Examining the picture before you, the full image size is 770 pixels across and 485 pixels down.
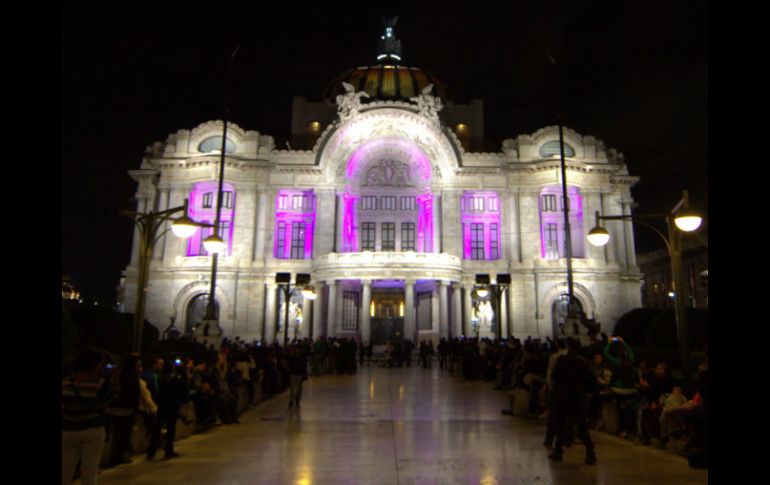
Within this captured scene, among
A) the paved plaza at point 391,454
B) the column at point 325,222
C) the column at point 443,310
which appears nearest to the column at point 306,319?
the column at point 325,222

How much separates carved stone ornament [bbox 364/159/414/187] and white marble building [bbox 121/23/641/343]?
138 mm

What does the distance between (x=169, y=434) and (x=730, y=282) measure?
9.67 meters

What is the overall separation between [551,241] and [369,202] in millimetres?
17595

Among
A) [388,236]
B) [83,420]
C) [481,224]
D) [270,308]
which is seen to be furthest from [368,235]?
[83,420]

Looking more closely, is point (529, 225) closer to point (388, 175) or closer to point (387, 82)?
point (388, 175)

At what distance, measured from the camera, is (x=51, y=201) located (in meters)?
3.27

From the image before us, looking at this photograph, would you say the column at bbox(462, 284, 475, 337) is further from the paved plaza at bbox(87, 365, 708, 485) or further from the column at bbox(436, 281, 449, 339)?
the paved plaza at bbox(87, 365, 708, 485)

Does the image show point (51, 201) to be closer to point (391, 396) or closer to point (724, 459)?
point (724, 459)

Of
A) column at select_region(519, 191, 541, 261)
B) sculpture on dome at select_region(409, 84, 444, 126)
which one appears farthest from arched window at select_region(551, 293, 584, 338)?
sculpture on dome at select_region(409, 84, 444, 126)

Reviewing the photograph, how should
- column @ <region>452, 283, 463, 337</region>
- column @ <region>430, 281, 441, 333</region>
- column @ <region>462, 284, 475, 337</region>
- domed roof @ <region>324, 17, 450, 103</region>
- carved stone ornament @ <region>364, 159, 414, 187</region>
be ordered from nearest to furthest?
1. column @ <region>430, 281, 441, 333</region>
2. column @ <region>452, 283, 463, 337</region>
3. column @ <region>462, 284, 475, 337</region>
4. carved stone ornament @ <region>364, 159, 414, 187</region>
5. domed roof @ <region>324, 17, 450, 103</region>

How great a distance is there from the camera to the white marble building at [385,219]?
150 feet

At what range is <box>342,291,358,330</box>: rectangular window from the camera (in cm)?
4559

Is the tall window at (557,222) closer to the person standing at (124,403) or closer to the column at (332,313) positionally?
the column at (332,313)

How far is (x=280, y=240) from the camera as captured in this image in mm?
48344
